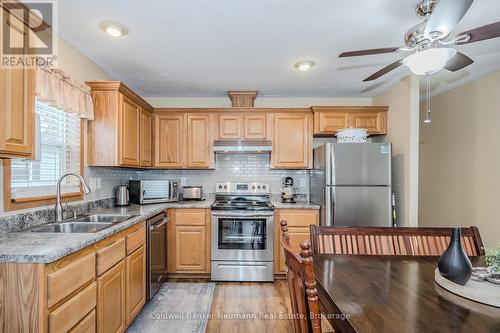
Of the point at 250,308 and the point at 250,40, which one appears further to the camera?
the point at 250,308

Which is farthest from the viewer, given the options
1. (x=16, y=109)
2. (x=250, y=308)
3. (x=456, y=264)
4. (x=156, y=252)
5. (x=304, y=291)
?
(x=156, y=252)

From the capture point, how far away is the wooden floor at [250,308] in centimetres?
222

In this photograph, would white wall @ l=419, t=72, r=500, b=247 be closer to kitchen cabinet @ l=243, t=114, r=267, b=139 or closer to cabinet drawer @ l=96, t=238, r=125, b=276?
kitchen cabinet @ l=243, t=114, r=267, b=139

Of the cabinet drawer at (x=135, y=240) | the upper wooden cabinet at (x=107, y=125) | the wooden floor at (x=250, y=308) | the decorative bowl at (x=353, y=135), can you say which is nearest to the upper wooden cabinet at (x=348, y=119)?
the decorative bowl at (x=353, y=135)

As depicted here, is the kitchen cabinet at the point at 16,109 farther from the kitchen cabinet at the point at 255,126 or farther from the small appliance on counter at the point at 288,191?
the small appliance on counter at the point at 288,191

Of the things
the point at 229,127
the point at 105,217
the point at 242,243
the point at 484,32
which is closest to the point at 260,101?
the point at 229,127

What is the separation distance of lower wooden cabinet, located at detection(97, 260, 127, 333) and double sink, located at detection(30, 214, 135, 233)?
316mm

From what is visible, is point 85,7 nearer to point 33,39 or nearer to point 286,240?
point 33,39

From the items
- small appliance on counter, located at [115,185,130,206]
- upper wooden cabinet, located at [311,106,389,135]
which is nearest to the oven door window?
small appliance on counter, located at [115,185,130,206]

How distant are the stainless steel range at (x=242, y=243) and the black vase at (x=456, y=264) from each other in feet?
6.70

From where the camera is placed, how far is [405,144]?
2975mm

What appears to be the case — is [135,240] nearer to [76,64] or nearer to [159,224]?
[159,224]

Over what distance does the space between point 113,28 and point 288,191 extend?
2551 millimetres

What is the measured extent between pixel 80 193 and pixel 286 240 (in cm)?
206
